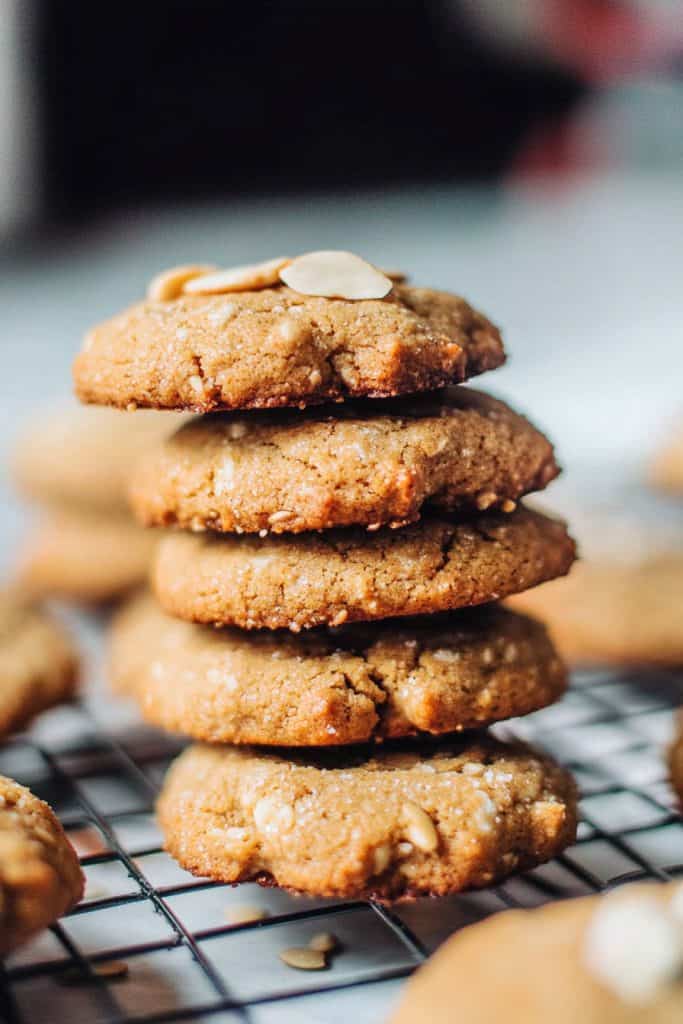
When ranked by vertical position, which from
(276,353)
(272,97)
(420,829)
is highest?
(272,97)

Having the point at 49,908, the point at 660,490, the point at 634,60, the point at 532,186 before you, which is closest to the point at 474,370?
the point at 49,908

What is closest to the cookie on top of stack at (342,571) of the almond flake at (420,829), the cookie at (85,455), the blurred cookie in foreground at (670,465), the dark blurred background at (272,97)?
the almond flake at (420,829)

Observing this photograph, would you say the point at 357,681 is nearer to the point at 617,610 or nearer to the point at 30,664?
the point at 30,664

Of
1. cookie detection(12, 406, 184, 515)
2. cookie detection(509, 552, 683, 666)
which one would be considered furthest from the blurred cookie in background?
cookie detection(509, 552, 683, 666)

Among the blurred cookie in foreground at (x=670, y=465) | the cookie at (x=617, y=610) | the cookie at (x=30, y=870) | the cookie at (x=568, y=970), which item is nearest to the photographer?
the cookie at (x=568, y=970)

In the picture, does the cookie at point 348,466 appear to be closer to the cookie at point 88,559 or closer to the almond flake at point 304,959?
the almond flake at point 304,959

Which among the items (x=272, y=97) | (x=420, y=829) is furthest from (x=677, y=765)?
(x=272, y=97)
